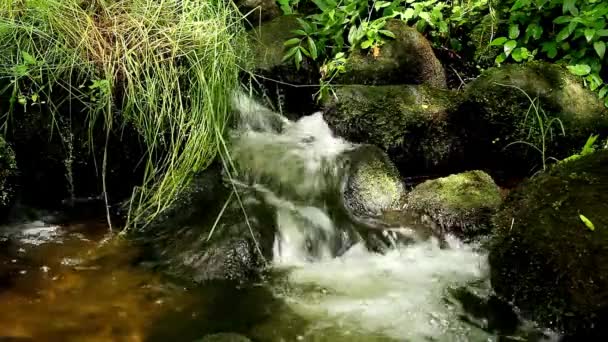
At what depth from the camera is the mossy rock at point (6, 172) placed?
9.72 feet

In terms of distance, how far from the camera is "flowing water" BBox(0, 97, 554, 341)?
2359 millimetres

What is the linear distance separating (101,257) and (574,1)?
11.4 feet

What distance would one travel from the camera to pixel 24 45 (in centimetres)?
301

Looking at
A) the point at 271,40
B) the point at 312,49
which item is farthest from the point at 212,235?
the point at 271,40

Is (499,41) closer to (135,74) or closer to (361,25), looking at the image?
(361,25)

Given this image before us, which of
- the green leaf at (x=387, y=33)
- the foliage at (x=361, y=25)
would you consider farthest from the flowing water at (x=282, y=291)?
the green leaf at (x=387, y=33)

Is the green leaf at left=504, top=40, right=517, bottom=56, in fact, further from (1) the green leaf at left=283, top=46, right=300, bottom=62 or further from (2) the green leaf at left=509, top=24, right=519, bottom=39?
(1) the green leaf at left=283, top=46, right=300, bottom=62

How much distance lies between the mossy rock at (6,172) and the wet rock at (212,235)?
2.67ft

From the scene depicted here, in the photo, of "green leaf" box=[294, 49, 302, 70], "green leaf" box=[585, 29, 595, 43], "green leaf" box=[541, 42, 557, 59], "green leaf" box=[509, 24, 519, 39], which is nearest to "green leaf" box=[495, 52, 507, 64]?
"green leaf" box=[509, 24, 519, 39]

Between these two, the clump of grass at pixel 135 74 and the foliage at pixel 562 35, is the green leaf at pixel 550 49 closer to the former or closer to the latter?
the foliage at pixel 562 35

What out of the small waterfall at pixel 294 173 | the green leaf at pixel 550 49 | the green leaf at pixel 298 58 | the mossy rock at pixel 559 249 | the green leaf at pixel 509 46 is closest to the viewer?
the mossy rock at pixel 559 249

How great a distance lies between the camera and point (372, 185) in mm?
3385

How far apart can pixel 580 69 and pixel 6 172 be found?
373 cm

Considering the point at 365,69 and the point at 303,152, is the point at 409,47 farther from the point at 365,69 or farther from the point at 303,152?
the point at 303,152
